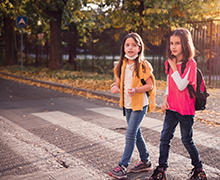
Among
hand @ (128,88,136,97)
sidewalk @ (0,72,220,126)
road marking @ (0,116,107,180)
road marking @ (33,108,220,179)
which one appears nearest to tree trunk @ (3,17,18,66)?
sidewalk @ (0,72,220,126)

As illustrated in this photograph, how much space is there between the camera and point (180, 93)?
127 inches

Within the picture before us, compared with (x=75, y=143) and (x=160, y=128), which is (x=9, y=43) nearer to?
(x=160, y=128)

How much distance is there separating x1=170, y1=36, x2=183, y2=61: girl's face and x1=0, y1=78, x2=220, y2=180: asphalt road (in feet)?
4.78

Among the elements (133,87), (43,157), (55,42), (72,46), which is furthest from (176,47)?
(72,46)

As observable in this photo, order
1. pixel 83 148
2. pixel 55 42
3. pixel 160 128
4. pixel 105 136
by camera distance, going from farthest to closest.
→ pixel 55 42 < pixel 160 128 < pixel 105 136 < pixel 83 148

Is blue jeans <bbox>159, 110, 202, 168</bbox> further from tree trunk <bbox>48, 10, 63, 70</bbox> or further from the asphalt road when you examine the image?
tree trunk <bbox>48, 10, 63, 70</bbox>

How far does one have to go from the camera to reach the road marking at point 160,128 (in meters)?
4.98

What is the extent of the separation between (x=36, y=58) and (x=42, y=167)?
21562 millimetres

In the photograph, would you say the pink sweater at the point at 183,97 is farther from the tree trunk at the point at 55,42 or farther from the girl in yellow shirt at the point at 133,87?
the tree trunk at the point at 55,42

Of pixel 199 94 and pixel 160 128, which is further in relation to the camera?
pixel 160 128

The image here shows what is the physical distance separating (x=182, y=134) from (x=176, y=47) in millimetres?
967

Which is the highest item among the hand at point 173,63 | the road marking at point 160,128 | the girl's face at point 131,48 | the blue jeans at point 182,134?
the girl's face at point 131,48

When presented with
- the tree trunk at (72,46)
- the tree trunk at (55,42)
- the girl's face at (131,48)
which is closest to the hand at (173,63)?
the girl's face at (131,48)

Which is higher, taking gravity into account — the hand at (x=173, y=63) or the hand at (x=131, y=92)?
the hand at (x=173, y=63)
